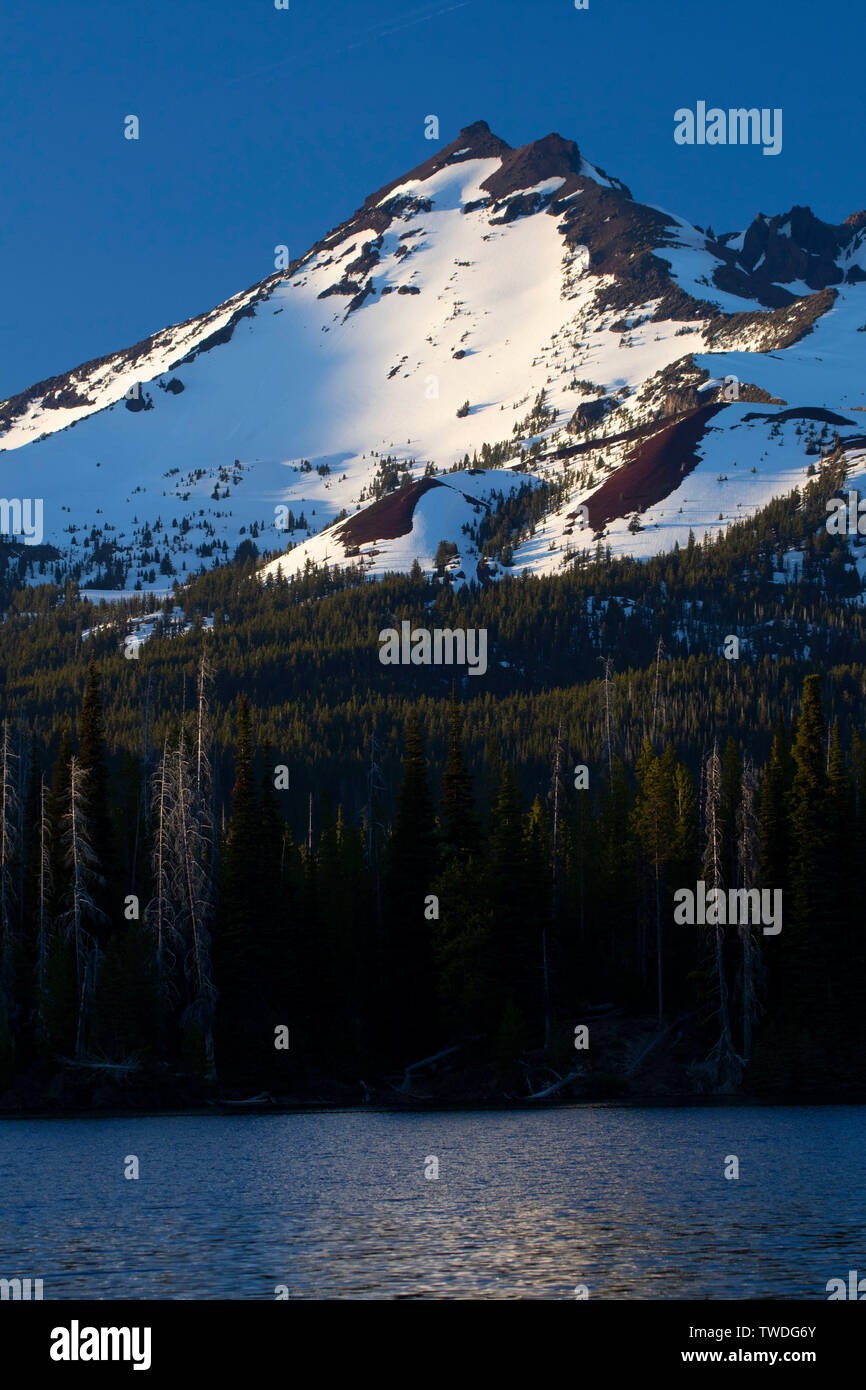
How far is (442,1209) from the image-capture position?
1718 inches

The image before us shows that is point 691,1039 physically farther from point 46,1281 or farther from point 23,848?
point 46,1281

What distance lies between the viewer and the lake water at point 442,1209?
1330 inches

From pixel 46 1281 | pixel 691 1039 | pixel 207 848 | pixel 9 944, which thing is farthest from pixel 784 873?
pixel 46 1281

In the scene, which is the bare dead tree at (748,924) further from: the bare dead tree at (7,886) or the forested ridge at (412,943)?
the bare dead tree at (7,886)

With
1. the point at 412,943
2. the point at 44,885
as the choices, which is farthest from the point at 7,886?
the point at 412,943

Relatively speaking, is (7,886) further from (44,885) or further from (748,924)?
(748,924)

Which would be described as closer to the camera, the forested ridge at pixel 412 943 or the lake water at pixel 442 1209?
the lake water at pixel 442 1209

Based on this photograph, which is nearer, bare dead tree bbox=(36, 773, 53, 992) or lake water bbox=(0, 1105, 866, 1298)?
lake water bbox=(0, 1105, 866, 1298)

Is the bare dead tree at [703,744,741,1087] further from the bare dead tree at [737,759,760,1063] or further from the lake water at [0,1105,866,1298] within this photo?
the lake water at [0,1105,866,1298]

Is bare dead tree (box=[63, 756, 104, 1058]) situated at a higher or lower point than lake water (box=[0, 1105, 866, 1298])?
higher

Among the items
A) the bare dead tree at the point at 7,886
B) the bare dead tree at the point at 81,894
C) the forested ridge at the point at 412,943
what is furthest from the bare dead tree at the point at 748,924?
the bare dead tree at the point at 7,886

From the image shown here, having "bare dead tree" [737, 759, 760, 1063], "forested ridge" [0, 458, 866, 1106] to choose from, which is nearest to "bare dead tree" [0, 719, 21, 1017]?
"forested ridge" [0, 458, 866, 1106]

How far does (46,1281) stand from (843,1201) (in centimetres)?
2188

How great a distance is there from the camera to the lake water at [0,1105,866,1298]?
33.8m
